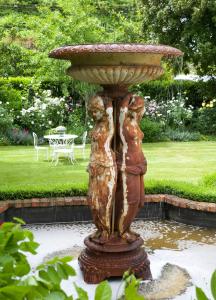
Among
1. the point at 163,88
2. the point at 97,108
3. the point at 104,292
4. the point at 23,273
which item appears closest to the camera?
the point at 104,292

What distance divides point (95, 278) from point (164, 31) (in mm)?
14386

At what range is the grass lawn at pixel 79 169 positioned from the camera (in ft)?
26.2

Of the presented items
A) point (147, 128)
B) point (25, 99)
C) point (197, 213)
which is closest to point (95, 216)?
point (197, 213)

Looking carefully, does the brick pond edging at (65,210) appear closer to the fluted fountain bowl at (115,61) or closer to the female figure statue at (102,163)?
the female figure statue at (102,163)

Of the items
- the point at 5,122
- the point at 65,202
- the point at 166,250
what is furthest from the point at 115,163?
the point at 5,122

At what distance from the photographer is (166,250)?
19.9 ft

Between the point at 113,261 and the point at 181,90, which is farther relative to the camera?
the point at 181,90

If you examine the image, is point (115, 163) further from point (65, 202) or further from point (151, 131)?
point (151, 131)

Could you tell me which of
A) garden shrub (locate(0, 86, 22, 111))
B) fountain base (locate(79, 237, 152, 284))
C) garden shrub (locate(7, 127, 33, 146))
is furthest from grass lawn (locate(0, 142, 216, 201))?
garden shrub (locate(0, 86, 22, 111))

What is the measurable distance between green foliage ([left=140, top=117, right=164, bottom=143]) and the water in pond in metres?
8.79

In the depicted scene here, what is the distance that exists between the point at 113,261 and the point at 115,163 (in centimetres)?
95

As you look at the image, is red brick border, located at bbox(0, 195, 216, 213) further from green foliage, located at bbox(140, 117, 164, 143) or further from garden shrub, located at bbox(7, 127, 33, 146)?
green foliage, located at bbox(140, 117, 164, 143)

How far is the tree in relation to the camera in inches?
658

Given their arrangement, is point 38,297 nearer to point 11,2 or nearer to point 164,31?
point 164,31
